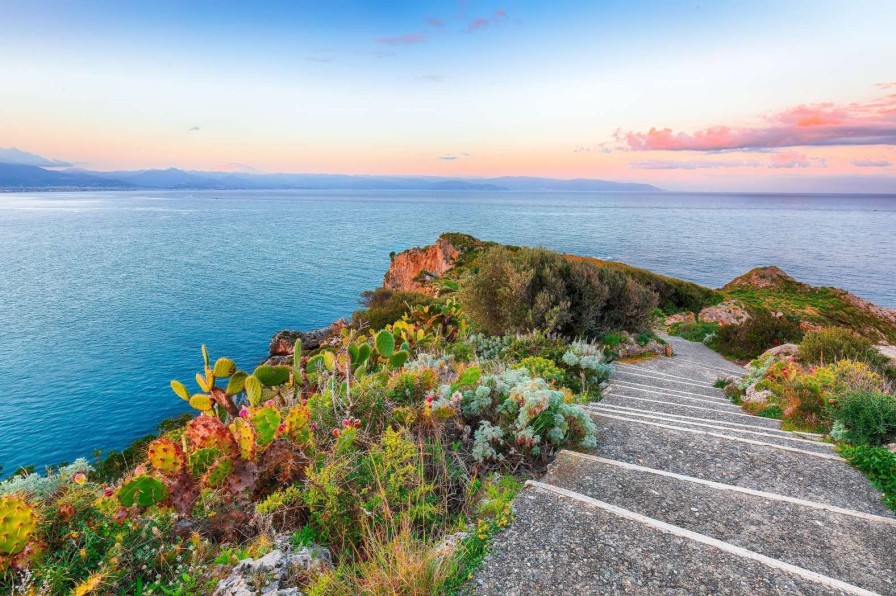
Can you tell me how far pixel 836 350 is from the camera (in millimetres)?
10242

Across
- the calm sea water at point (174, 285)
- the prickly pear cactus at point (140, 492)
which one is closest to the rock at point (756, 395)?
the prickly pear cactus at point (140, 492)

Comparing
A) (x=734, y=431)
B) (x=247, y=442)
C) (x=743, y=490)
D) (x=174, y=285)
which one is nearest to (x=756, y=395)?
(x=734, y=431)

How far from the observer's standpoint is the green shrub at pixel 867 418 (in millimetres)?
5703

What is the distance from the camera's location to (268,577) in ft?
9.04

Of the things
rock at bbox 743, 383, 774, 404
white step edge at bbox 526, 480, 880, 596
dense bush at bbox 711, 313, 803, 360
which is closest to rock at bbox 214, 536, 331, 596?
white step edge at bbox 526, 480, 880, 596

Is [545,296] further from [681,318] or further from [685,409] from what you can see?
[681,318]

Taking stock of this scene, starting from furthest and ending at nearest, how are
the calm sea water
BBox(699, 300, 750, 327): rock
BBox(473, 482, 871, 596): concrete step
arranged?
BBox(699, 300, 750, 327): rock → the calm sea water → BBox(473, 482, 871, 596): concrete step

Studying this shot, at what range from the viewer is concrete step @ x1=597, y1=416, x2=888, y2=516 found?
14.9ft

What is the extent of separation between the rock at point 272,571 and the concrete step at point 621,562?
117 centimetres

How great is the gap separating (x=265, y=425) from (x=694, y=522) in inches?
153

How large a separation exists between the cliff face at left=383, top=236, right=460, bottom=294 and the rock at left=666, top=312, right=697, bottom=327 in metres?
17.1

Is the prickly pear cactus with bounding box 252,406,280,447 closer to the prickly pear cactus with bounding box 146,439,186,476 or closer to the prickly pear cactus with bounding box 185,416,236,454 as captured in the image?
the prickly pear cactus with bounding box 185,416,236,454

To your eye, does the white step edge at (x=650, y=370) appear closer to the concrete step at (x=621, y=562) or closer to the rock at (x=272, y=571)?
the concrete step at (x=621, y=562)

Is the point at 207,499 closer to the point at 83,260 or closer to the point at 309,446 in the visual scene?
the point at 309,446
